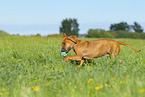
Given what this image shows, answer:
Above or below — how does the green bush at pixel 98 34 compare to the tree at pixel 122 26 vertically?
below

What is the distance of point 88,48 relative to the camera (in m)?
6.41

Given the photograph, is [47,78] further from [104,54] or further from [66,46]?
[104,54]

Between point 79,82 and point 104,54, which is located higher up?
point 104,54

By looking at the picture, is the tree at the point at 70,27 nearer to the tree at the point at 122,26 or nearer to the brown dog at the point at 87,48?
the tree at the point at 122,26

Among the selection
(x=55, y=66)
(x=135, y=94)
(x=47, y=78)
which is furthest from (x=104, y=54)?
(x=135, y=94)

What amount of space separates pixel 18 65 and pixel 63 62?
1.48 metres

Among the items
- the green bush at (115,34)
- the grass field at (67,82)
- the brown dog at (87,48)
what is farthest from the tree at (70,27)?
the grass field at (67,82)

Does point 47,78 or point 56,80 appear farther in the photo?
point 47,78

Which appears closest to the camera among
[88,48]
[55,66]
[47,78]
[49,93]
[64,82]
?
[49,93]

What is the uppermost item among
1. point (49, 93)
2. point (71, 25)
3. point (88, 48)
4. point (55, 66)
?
point (71, 25)

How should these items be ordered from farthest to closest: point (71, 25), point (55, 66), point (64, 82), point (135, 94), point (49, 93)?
point (71, 25) → point (55, 66) → point (64, 82) → point (49, 93) → point (135, 94)

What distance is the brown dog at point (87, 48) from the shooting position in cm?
629

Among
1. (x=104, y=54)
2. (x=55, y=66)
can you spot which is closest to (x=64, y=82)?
(x=55, y=66)

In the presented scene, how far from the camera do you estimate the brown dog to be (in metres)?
6.29
